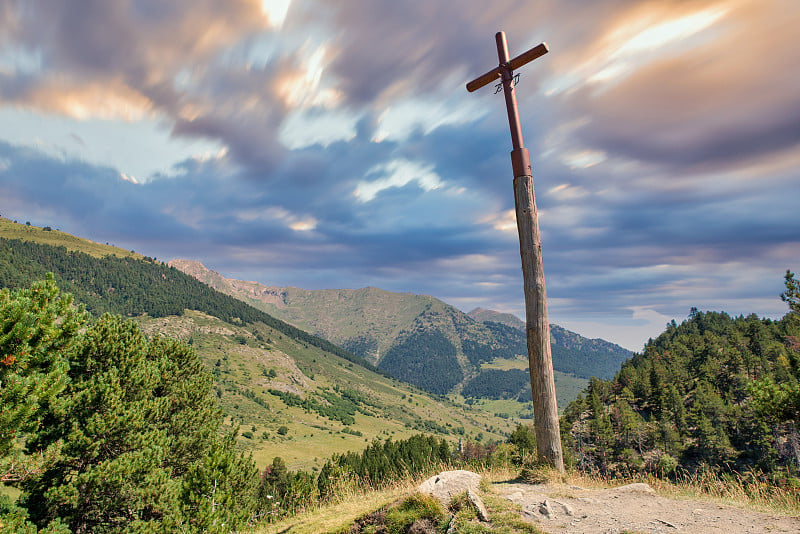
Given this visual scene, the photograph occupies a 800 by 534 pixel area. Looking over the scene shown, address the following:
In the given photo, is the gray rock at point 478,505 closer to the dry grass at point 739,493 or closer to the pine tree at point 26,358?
the dry grass at point 739,493

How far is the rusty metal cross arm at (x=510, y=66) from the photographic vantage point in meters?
11.6

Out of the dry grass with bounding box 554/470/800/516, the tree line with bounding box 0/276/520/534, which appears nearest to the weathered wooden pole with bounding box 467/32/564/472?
the dry grass with bounding box 554/470/800/516

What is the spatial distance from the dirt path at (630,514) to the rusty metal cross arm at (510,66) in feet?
42.3

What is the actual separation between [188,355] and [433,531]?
30.3 m

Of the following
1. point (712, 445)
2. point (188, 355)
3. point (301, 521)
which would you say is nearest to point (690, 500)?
point (301, 521)

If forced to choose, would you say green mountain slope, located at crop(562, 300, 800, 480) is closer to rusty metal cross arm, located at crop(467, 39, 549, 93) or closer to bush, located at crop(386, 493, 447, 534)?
bush, located at crop(386, 493, 447, 534)

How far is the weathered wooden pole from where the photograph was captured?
10.7 metres

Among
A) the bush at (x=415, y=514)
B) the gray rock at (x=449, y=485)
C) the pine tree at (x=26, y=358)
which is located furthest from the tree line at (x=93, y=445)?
the gray rock at (x=449, y=485)

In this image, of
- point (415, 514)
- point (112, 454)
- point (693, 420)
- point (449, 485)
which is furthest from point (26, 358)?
point (693, 420)

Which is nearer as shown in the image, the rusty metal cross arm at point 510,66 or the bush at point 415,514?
the bush at point 415,514

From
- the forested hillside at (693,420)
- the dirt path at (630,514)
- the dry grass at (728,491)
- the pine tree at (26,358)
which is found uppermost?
the pine tree at (26,358)

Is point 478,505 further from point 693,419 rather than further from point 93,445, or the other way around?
point 693,419

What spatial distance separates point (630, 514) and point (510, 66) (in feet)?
43.3

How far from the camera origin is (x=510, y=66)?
1234 cm
